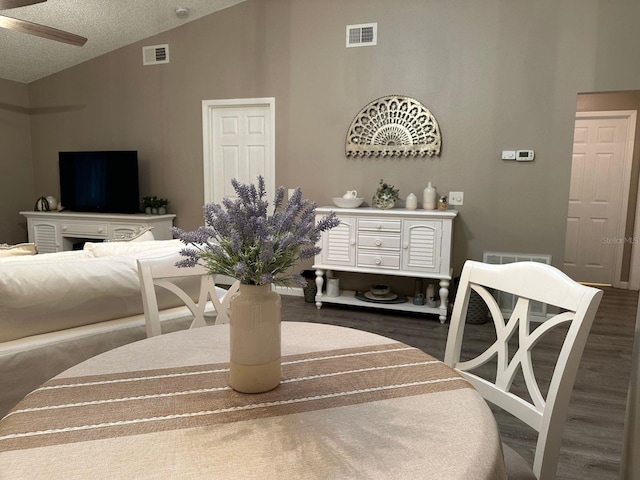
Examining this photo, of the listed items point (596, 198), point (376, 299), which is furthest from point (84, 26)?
point (596, 198)

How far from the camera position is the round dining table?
751 millimetres

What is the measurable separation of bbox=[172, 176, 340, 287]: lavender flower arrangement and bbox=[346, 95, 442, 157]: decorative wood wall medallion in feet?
11.4

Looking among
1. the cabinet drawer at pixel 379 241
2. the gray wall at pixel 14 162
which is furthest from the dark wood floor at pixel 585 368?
the gray wall at pixel 14 162

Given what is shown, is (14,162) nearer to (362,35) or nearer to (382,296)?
(362,35)

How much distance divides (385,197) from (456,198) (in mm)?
673

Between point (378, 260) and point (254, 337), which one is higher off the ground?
point (254, 337)

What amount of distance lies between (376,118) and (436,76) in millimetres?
647

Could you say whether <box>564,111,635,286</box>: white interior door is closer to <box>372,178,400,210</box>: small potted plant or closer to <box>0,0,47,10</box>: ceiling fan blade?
<box>372,178,400,210</box>: small potted plant

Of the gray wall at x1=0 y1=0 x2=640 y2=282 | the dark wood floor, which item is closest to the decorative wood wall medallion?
the gray wall at x1=0 y1=0 x2=640 y2=282

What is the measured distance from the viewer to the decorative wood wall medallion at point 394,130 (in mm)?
4219

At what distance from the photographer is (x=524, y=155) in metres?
4.00

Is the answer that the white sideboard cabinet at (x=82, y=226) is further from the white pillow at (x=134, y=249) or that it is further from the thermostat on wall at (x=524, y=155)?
the thermostat on wall at (x=524, y=155)

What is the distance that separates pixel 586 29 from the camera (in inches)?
148

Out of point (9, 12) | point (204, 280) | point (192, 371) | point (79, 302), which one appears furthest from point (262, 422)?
point (9, 12)
